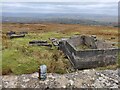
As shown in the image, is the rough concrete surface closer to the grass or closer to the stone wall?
the grass

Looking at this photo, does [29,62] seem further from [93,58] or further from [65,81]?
[65,81]

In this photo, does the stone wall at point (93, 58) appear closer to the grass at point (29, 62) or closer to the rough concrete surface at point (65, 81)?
the grass at point (29, 62)

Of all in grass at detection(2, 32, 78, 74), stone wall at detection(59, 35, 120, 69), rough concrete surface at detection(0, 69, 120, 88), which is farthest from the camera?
stone wall at detection(59, 35, 120, 69)

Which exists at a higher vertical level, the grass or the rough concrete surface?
the rough concrete surface

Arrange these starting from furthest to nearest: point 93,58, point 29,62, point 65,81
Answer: point 29,62 → point 93,58 → point 65,81

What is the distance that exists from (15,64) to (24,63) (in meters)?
0.54

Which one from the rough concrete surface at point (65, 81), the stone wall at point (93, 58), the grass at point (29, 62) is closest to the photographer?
the rough concrete surface at point (65, 81)

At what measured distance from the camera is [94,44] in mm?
16469

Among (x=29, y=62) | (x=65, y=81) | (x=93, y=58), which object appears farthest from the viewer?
(x=29, y=62)

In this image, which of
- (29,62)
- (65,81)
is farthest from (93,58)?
(65,81)

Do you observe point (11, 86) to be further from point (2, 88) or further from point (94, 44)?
point (94, 44)

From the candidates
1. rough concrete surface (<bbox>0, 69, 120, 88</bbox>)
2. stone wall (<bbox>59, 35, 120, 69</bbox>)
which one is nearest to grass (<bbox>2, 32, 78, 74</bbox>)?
stone wall (<bbox>59, 35, 120, 69</bbox>)

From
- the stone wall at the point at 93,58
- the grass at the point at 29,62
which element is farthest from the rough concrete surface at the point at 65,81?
the stone wall at the point at 93,58

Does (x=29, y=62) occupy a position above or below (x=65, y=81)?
below
